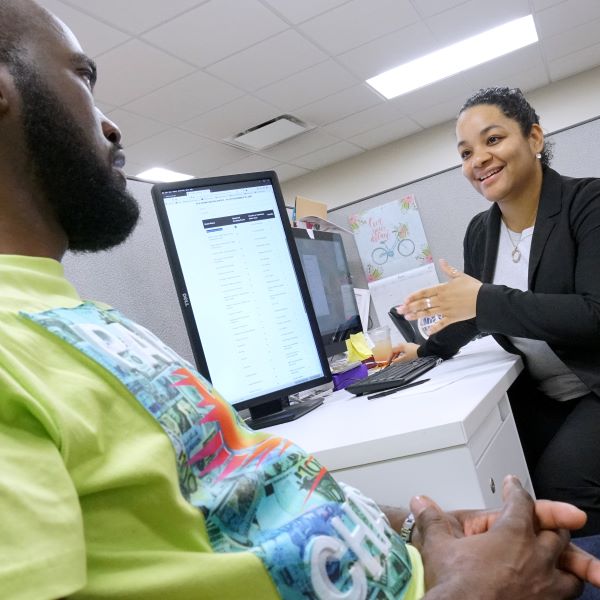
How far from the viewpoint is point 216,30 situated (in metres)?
3.22

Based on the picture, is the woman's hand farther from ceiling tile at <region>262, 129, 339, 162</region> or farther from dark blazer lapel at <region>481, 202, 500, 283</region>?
ceiling tile at <region>262, 129, 339, 162</region>

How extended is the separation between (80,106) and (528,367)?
3.59 feet

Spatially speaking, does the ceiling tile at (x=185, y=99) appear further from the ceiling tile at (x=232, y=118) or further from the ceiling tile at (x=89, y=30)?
the ceiling tile at (x=89, y=30)

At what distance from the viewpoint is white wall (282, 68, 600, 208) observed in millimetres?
5398

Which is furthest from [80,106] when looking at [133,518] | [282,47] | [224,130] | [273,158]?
[273,158]

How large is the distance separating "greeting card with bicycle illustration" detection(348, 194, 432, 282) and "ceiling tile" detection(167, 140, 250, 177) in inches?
114

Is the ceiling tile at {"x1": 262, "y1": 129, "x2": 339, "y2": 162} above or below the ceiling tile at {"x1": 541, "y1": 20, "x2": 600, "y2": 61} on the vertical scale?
above

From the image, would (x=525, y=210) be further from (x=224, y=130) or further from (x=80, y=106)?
(x=224, y=130)

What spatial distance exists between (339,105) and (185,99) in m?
1.40

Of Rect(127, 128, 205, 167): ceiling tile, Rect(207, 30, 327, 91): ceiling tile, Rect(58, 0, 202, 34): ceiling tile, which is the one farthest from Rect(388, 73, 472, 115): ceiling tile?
Rect(58, 0, 202, 34): ceiling tile

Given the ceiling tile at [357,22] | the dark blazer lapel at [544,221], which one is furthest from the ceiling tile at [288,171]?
the dark blazer lapel at [544,221]

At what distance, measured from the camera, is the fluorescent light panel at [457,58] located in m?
4.14

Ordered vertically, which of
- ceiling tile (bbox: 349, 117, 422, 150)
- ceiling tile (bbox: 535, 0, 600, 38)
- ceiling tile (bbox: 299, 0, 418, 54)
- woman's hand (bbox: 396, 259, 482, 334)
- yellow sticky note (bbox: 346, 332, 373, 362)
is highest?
ceiling tile (bbox: 299, 0, 418, 54)

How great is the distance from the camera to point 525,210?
1502 mm
